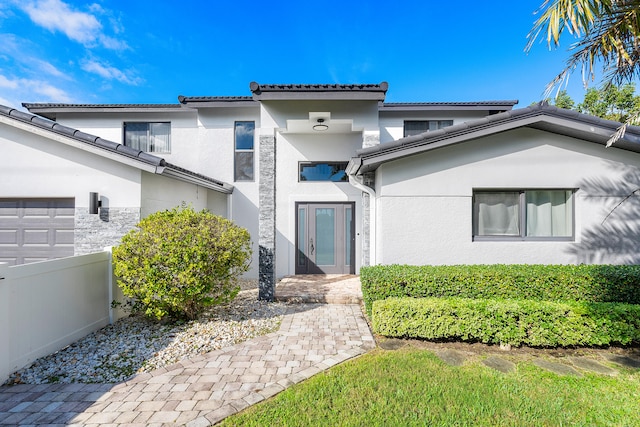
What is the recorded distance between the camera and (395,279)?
5.73 metres

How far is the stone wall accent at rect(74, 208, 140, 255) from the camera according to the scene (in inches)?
279

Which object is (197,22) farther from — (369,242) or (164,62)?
(369,242)

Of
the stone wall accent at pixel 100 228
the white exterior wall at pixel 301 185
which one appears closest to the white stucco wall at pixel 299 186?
the white exterior wall at pixel 301 185

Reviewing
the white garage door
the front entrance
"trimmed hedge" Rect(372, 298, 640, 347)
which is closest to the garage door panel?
the white garage door

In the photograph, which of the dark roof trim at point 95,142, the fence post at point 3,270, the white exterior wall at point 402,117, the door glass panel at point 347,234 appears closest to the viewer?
the fence post at point 3,270

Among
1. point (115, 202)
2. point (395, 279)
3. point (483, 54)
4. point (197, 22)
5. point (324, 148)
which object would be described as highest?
point (197, 22)

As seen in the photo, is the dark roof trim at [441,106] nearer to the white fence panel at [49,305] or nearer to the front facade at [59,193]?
the front facade at [59,193]

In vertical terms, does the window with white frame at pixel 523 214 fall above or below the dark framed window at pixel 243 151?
below

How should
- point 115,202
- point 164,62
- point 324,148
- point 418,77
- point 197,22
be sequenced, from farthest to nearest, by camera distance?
point 418,77 < point 164,62 < point 197,22 < point 324,148 < point 115,202

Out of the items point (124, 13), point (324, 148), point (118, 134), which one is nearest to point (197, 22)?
point (124, 13)

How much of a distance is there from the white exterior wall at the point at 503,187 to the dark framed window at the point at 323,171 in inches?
169

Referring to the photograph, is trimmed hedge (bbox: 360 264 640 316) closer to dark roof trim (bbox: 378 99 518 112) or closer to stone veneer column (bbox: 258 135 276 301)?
stone veneer column (bbox: 258 135 276 301)

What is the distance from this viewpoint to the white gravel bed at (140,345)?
4.17 m

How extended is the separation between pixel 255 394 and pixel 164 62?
Answer: 15804mm
